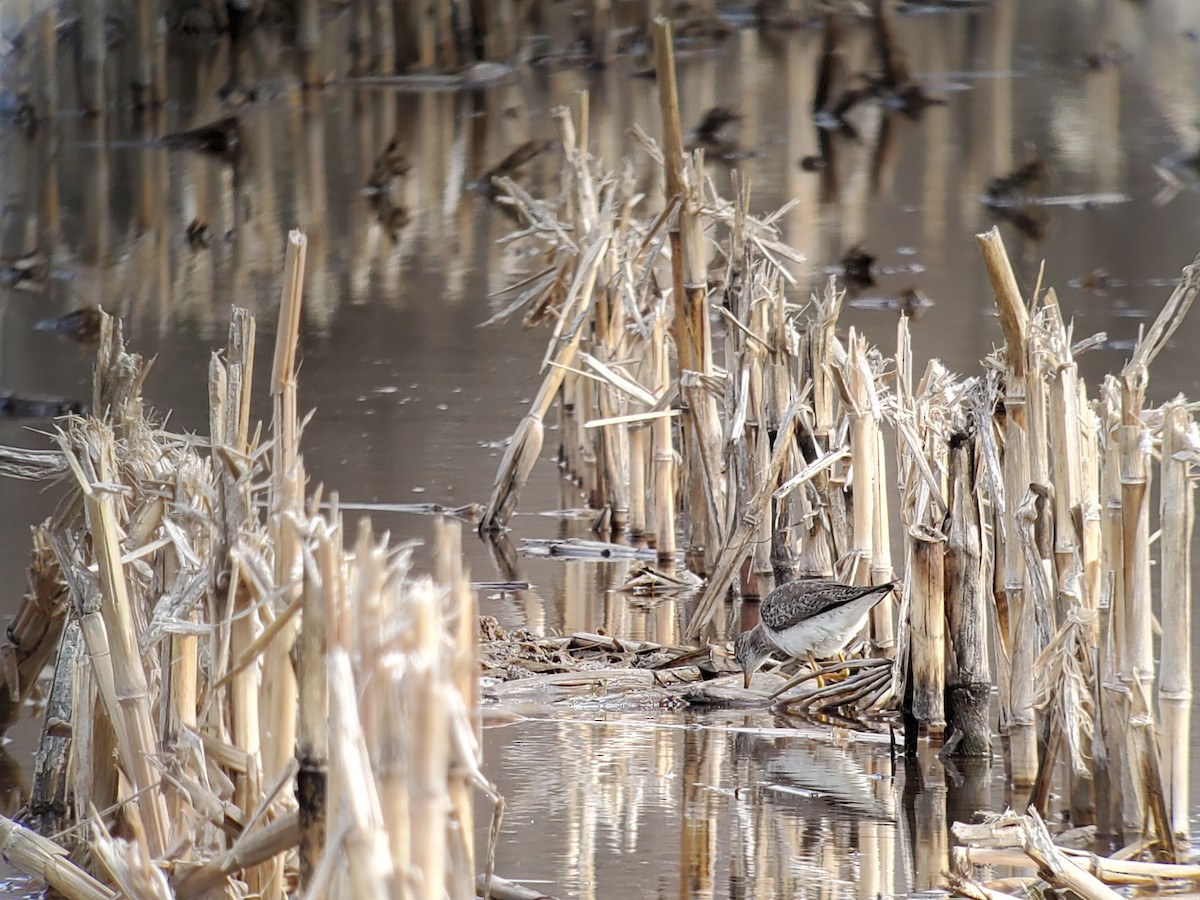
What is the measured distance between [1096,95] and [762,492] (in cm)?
2125

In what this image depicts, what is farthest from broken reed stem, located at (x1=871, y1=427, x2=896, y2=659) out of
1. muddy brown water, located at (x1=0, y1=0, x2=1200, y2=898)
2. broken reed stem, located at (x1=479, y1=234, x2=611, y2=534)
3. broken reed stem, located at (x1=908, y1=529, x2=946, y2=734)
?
broken reed stem, located at (x1=479, y1=234, x2=611, y2=534)

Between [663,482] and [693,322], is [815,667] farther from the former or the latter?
[663,482]

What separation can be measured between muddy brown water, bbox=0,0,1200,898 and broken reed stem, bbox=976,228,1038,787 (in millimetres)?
145

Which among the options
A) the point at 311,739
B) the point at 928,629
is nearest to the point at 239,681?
the point at 311,739

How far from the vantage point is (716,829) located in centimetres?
438

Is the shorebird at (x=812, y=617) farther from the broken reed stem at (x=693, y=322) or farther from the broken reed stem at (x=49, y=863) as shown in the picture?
the broken reed stem at (x=49, y=863)

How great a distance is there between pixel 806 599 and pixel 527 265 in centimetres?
1088

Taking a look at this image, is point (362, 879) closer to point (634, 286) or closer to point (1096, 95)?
point (634, 286)

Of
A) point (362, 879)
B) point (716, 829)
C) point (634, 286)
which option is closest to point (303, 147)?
point (634, 286)

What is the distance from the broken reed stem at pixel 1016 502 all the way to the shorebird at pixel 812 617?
43 cm

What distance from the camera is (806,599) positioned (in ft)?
16.8

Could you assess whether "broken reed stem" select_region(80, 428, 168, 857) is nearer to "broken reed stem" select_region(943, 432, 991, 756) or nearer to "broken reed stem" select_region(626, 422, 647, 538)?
"broken reed stem" select_region(943, 432, 991, 756)

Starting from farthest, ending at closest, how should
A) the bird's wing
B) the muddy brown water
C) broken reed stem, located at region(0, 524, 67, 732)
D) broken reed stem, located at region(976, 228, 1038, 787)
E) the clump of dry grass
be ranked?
1. the bird's wing
2. broken reed stem, located at region(0, 524, 67, 732)
3. the muddy brown water
4. broken reed stem, located at region(976, 228, 1038, 787)
5. the clump of dry grass

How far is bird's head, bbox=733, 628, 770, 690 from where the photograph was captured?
537cm
